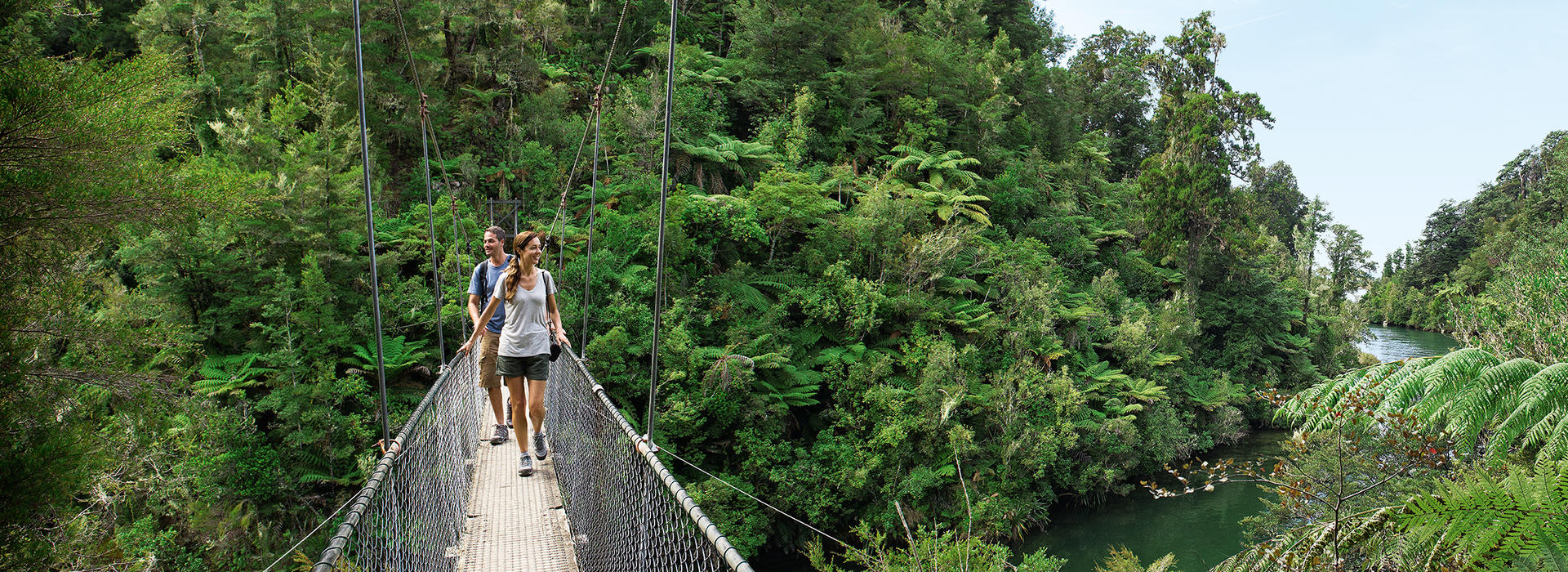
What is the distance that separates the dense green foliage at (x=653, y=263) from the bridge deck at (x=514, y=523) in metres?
2.50

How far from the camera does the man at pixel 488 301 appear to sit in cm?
309

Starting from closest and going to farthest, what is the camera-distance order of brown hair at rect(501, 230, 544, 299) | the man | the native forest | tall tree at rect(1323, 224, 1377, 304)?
brown hair at rect(501, 230, 544, 299) → the man → the native forest → tall tree at rect(1323, 224, 1377, 304)

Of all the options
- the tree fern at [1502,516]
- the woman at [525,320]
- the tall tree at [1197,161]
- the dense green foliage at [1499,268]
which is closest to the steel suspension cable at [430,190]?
the woman at [525,320]

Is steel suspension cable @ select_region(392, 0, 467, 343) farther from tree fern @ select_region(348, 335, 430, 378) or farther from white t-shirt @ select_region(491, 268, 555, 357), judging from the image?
white t-shirt @ select_region(491, 268, 555, 357)

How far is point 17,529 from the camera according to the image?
140 inches

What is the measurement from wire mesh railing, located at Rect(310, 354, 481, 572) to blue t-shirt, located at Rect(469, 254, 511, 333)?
0.35m

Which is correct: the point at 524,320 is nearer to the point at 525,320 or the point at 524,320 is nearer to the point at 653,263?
the point at 525,320

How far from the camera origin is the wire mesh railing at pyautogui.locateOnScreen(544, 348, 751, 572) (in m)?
1.75

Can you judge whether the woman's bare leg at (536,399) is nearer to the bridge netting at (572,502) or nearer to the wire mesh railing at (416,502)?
the bridge netting at (572,502)

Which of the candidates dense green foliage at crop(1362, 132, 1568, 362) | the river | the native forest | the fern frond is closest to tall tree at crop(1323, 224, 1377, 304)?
dense green foliage at crop(1362, 132, 1568, 362)

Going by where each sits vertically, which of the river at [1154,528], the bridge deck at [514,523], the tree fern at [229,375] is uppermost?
the bridge deck at [514,523]

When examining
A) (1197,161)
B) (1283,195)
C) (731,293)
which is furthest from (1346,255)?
(731,293)

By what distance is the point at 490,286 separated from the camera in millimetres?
3146

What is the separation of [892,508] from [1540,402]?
766cm
